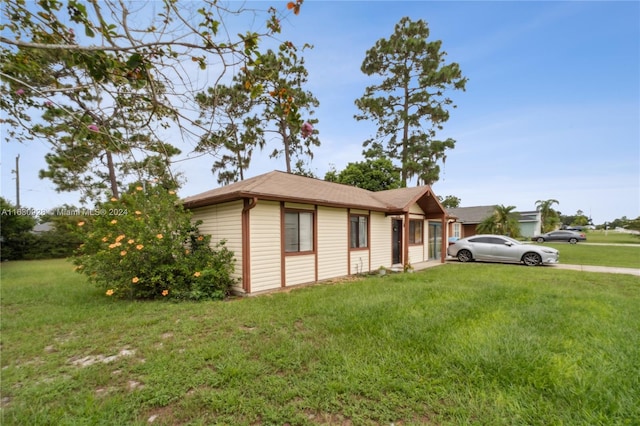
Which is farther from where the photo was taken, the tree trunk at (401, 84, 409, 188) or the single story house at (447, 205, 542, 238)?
the tree trunk at (401, 84, 409, 188)

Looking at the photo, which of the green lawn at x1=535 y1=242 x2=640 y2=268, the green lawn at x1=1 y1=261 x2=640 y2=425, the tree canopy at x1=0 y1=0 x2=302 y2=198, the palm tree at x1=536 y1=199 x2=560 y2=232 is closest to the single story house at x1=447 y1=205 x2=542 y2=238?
the palm tree at x1=536 y1=199 x2=560 y2=232

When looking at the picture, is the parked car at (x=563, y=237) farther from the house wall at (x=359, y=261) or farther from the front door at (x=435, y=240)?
the house wall at (x=359, y=261)

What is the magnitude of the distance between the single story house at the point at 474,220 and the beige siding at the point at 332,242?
340 inches

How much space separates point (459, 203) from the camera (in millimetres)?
46156

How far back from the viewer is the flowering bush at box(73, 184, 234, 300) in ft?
20.1

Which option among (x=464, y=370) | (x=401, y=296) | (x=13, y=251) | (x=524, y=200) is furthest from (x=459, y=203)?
(x=13, y=251)

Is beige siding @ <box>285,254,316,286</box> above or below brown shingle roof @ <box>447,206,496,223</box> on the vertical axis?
below

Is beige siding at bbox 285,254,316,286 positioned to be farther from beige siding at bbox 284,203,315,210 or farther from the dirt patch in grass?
the dirt patch in grass

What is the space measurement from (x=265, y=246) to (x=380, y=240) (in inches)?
220

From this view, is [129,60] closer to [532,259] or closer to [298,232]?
[298,232]

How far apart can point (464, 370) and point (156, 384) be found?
3.27 m

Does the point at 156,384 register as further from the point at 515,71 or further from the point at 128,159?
the point at 515,71

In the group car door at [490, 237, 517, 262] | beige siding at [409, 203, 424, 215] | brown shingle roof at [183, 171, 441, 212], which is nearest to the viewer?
brown shingle roof at [183, 171, 441, 212]

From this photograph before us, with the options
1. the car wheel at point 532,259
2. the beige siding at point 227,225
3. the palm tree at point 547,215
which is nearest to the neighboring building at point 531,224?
the palm tree at point 547,215
